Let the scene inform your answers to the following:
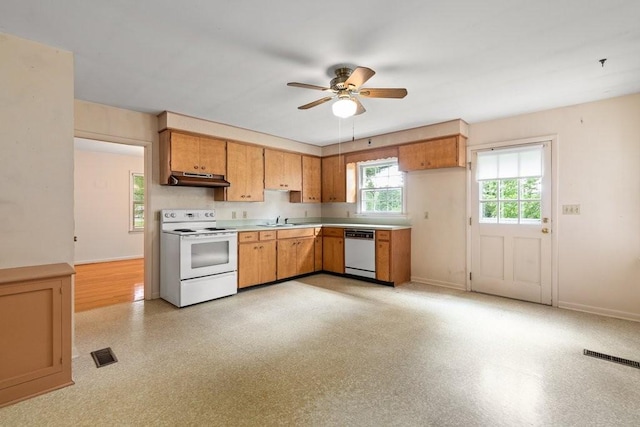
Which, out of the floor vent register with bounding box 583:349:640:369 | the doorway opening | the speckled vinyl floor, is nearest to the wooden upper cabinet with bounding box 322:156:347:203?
the speckled vinyl floor

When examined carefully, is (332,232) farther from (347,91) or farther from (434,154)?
(347,91)

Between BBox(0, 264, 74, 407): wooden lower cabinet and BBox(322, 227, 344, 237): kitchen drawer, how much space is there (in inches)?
153

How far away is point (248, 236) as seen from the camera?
4.60 metres

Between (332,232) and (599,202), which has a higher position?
(599,202)

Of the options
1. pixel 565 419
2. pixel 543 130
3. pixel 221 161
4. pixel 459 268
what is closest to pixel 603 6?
pixel 543 130

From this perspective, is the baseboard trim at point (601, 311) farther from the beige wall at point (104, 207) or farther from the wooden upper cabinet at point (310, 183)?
the beige wall at point (104, 207)

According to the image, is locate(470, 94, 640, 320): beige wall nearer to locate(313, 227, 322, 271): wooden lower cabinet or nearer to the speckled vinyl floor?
the speckled vinyl floor

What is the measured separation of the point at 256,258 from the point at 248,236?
1.22ft

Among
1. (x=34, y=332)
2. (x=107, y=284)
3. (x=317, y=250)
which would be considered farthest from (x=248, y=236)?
(x=34, y=332)

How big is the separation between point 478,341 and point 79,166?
7.94 m

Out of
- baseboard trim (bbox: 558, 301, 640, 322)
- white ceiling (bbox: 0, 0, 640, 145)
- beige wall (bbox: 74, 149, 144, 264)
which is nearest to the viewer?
white ceiling (bbox: 0, 0, 640, 145)

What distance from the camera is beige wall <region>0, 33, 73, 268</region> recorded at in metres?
2.28

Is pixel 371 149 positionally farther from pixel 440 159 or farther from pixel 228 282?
pixel 228 282

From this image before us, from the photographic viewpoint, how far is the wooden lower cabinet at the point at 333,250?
214 inches
